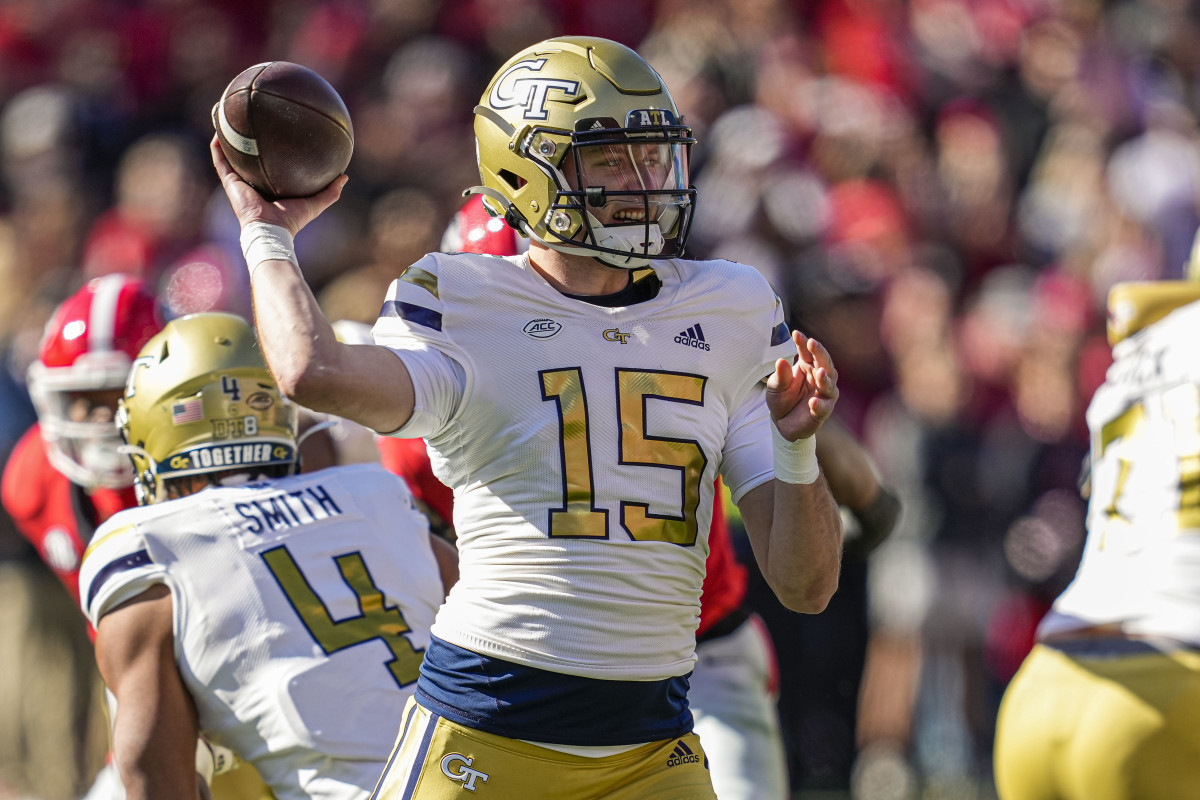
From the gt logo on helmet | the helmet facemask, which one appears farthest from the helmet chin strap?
the gt logo on helmet

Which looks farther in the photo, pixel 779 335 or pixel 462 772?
pixel 779 335

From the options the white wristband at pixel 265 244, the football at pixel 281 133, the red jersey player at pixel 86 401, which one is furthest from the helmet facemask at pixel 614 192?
the red jersey player at pixel 86 401

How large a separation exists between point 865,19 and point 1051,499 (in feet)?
14.2

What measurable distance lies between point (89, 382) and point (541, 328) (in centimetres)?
241

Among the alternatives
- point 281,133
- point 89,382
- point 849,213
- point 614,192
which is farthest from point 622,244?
point 849,213

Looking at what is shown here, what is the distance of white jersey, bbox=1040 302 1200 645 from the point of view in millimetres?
3480

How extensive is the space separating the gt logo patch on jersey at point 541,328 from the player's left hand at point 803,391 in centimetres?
39

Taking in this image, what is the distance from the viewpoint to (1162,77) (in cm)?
939

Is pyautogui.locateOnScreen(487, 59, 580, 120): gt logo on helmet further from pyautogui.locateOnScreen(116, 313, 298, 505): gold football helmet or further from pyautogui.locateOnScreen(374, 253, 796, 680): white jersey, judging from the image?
pyautogui.locateOnScreen(116, 313, 298, 505): gold football helmet

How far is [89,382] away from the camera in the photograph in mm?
4562

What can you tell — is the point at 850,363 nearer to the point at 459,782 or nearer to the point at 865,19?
the point at 865,19

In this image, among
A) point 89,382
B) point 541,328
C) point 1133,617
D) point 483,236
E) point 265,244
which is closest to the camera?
point 265,244

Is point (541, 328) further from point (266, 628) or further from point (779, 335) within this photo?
point (266, 628)

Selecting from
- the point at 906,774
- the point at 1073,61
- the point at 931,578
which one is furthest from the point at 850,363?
the point at 1073,61
